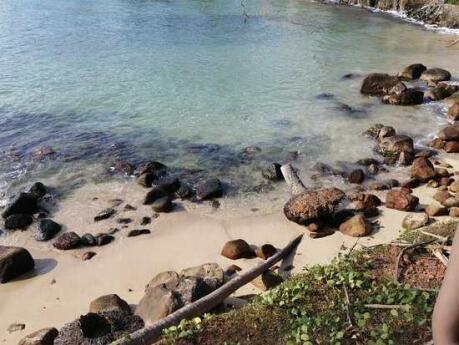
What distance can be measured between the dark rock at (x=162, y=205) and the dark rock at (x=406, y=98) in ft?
32.6

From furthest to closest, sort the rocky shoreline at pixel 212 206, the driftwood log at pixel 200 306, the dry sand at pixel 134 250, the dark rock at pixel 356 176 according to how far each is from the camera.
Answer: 1. the dark rock at pixel 356 176
2. the dry sand at pixel 134 250
3. the rocky shoreline at pixel 212 206
4. the driftwood log at pixel 200 306

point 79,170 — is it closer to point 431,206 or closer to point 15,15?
point 431,206

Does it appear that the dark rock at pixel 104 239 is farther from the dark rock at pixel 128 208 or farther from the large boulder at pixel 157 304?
the large boulder at pixel 157 304

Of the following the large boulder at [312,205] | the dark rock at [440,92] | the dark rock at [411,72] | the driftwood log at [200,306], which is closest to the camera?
the driftwood log at [200,306]

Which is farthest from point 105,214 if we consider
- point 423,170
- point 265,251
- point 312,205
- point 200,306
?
point 423,170

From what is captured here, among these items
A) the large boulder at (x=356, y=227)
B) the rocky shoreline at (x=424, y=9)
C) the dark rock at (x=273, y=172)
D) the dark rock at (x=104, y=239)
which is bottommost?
the dark rock at (x=104, y=239)

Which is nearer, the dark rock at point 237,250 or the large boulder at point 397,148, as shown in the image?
the dark rock at point 237,250

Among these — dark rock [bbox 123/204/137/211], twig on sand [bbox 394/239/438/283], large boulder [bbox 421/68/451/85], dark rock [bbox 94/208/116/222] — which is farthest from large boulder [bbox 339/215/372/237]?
large boulder [bbox 421/68/451/85]

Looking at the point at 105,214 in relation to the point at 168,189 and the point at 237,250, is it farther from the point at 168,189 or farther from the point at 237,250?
the point at 237,250

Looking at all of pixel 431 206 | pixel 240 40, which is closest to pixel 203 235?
Answer: pixel 431 206

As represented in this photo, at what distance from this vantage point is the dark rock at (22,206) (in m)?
11.1

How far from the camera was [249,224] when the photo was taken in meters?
10.5

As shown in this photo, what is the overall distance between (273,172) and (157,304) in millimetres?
5855

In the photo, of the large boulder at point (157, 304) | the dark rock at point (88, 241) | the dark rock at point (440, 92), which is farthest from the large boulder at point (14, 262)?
the dark rock at point (440, 92)
